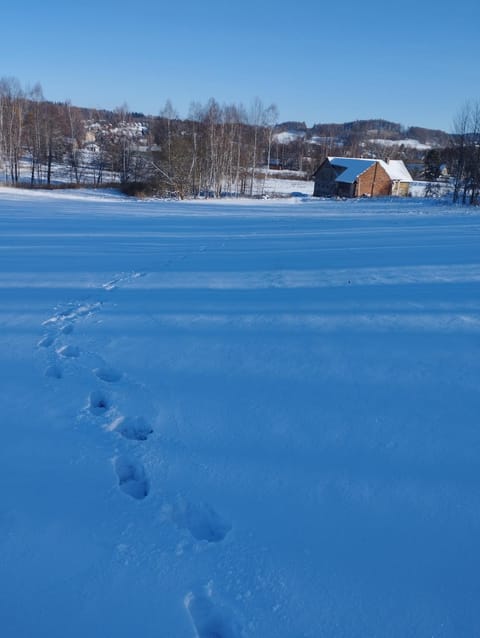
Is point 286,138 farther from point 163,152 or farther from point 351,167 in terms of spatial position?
point 163,152

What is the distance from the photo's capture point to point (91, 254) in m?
8.83

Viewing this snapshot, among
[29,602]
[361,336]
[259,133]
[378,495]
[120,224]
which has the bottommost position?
[29,602]

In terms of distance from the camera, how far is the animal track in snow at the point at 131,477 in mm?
2469

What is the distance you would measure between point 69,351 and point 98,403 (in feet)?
3.55

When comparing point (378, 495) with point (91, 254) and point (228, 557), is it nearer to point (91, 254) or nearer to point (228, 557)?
point (228, 557)

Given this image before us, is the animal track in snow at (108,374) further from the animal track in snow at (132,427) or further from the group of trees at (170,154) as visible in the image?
the group of trees at (170,154)

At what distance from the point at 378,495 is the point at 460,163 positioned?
1324 inches

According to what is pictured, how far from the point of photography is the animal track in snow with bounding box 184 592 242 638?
69.4 inches

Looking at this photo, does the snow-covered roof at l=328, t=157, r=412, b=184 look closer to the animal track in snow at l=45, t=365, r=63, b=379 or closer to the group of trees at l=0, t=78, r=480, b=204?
the group of trees at l=0, t=78, r=480, b=204

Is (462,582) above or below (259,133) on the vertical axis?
below

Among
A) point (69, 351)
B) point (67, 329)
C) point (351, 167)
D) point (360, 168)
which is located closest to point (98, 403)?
point (69, 351)

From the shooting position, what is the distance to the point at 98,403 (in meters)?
3.33

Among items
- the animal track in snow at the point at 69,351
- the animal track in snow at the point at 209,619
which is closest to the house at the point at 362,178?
the animal track in snow at the point at 69,351

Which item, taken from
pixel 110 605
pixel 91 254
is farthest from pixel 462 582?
pixel 91 254
